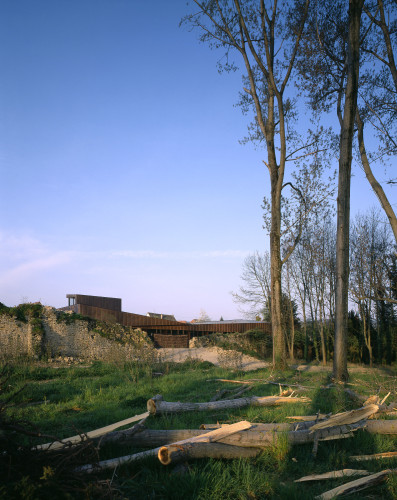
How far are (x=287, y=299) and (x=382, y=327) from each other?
18.5ft

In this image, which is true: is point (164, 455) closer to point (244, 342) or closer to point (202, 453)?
point (202, 453)

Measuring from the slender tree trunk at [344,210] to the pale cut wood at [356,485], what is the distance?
7151 millimetres

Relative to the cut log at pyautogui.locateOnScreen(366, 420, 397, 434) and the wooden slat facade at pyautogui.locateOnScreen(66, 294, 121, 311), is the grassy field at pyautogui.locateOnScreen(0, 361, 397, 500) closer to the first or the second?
the cut log at pyautogui.locateOnScreen(366, 420, 397, 434)

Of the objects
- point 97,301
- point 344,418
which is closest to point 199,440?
point 344,418

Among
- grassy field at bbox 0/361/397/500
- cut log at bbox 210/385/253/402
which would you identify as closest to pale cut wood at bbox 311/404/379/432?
grassy field at bbox 0/361/397/500

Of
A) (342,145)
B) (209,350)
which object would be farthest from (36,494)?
(209,350)

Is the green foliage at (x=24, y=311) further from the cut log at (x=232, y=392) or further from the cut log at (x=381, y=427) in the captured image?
the cut log at (x=381, y=427)

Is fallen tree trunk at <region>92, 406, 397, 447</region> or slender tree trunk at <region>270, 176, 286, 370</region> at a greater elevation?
slender tree trunk at <region>270, 176, 286, 370</region>

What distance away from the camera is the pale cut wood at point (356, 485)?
328 cm

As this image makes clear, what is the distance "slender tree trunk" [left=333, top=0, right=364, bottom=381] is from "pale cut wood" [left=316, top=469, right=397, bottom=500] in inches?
282

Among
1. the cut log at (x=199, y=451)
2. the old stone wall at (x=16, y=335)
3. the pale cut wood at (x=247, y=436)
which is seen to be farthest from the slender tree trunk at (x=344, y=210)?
the old stone wall at (x=16, y=335)

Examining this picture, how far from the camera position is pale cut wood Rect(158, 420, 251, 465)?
3562 millimetres

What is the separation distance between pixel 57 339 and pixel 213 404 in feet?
40.4

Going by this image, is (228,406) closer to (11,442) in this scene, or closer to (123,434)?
(123,434)
